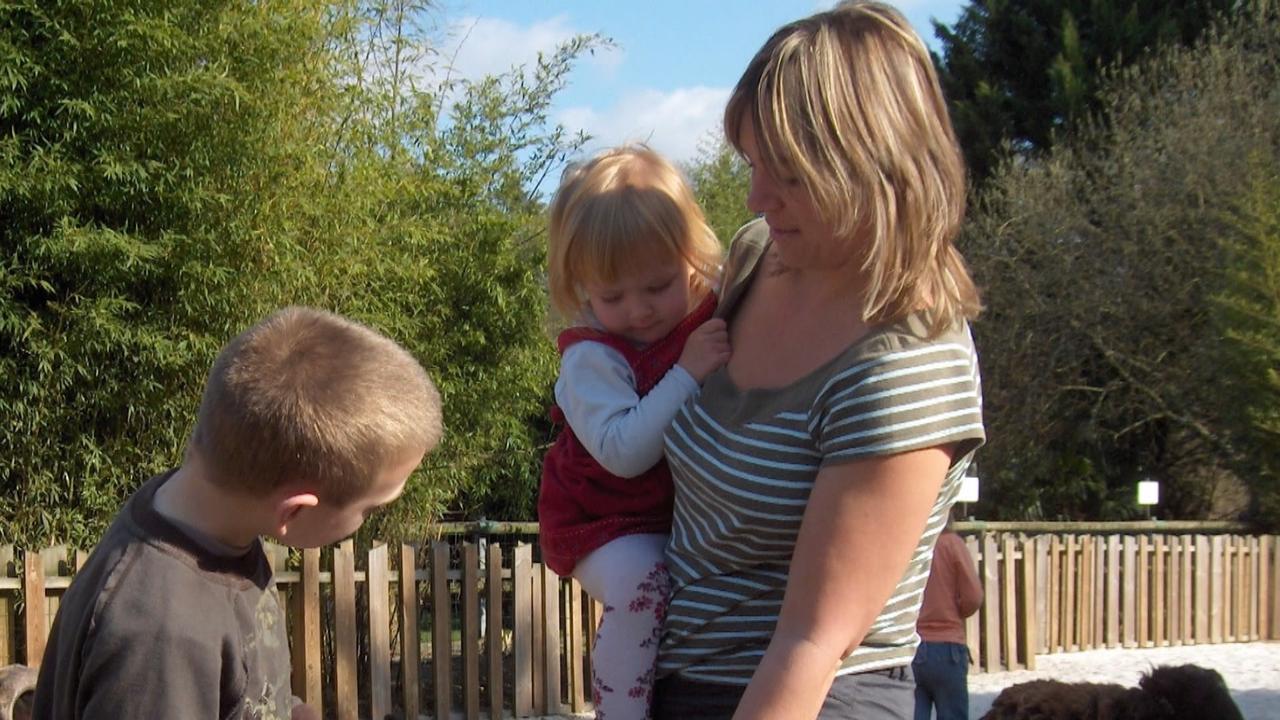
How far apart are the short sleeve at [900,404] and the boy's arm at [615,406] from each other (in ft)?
1.17

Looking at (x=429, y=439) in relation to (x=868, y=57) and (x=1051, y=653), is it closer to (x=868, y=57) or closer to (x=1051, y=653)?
(x=868, y=57)

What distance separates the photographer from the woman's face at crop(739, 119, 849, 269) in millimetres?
1497

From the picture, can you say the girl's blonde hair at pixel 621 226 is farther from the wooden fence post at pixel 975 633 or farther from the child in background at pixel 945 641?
the wooden fence post at pixel 975 633

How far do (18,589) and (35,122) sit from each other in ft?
7.60

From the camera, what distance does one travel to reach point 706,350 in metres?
1.79

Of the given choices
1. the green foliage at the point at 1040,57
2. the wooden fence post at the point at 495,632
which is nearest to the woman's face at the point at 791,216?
the wooden fence post at the point at 495,632

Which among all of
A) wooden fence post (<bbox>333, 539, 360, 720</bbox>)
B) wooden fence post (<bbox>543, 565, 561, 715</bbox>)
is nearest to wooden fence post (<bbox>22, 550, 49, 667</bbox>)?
wooden fence post (<bbox>333, 539, 360, 720</bbox>)

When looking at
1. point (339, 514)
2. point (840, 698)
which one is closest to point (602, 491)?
point (339, 514)

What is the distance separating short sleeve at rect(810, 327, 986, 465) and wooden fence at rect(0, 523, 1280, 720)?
5.78 m

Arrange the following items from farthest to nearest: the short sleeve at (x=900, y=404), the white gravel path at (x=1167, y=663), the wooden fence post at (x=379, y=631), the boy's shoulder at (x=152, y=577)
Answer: the white gravel path at (x=1167, y=663) → the wooden fence post at (x=379, y=631) → the boy's shoulder at (x=152, y=577) → the short sleeve at (x=900, y=404)

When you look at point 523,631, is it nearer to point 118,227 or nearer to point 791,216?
point 118,227

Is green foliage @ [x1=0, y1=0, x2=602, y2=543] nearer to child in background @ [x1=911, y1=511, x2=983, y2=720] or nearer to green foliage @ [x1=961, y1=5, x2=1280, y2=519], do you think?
child in background @ [x1=911, y1=511, x2=983, y2=720]

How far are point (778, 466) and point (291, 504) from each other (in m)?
0.60

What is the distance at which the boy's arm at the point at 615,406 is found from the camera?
1796 mm
